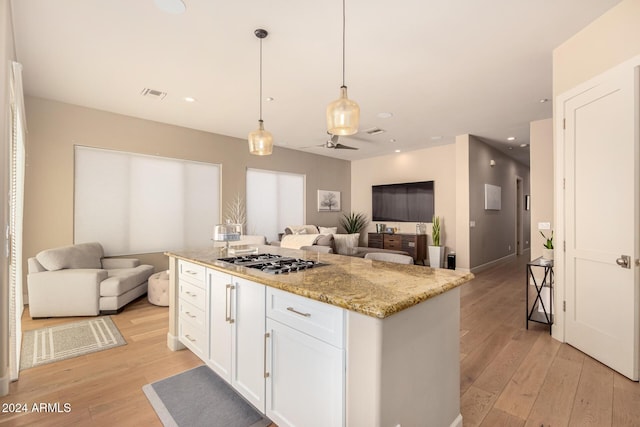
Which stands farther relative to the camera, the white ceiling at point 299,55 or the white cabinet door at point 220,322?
the white ceiling at point 299,55

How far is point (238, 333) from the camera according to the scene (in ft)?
5.91

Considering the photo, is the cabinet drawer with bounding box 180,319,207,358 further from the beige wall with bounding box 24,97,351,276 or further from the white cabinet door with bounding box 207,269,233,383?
the beige wall with bounding box 24,97,351,276

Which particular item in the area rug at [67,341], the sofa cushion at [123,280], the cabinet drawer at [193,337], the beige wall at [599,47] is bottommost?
the area rug at [67,341]

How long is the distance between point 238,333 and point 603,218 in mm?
2907

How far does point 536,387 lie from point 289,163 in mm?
5777

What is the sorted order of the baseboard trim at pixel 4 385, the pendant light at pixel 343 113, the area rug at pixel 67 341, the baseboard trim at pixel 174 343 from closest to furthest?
1. the pendant light at pixel 343 113
2. the baseboard trim at pixel 4 385
3. the area rug at pixel 67 341
4. the baseboard trim at pixel 174 343

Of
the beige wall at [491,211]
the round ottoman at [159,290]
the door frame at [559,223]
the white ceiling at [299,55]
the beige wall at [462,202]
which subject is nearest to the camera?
the white ceiling at [299,55]

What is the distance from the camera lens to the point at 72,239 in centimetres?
417

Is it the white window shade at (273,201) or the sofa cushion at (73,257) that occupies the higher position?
the white window shade at (273,201)

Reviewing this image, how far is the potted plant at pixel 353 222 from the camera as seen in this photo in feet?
25.8

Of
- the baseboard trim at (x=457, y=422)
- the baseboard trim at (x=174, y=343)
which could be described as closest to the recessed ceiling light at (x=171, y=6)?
the baseboard trim at (x=174, y=343)

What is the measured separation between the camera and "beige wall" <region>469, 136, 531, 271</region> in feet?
19.2

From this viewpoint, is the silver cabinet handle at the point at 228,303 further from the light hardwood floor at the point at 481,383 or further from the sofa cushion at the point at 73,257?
the sofa cushion at the point at 73,257

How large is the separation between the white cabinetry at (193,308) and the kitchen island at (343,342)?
0.22 metres
